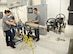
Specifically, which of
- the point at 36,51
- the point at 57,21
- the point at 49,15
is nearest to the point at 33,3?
the point at 49,15

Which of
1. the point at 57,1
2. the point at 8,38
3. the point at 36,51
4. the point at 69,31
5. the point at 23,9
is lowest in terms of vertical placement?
the point at 36,51

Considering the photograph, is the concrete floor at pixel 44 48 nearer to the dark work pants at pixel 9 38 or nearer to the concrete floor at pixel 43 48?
the concrete floor at pixel 43 48

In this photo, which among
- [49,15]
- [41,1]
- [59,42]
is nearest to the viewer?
[59,42]

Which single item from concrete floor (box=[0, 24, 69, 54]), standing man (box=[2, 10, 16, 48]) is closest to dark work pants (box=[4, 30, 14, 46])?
standing man (box=[2, 10, 16, 48])

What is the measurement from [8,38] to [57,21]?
1.88 metres

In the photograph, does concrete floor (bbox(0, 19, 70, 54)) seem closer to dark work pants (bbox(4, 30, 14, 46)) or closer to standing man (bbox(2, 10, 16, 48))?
dark work pants (bbox(4, 30, 14, 46))

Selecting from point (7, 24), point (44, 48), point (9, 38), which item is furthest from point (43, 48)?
point (7, 24)

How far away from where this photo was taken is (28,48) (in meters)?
3.66

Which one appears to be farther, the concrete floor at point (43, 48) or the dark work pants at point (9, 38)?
the dark work pants at point (9, 38)

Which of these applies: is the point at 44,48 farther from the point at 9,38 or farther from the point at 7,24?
the point at 7,24

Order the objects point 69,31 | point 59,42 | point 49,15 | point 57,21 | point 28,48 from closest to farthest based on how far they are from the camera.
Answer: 1. point 69,31
2. point 57,21
3. point 28,48
4. point 59,42
5. point 49,15

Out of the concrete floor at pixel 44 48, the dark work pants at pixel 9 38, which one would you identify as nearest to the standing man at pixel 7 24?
the dark work pants at pixel 9 38

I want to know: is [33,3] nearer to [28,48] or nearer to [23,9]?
[23,9]

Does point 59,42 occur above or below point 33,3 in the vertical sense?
below
